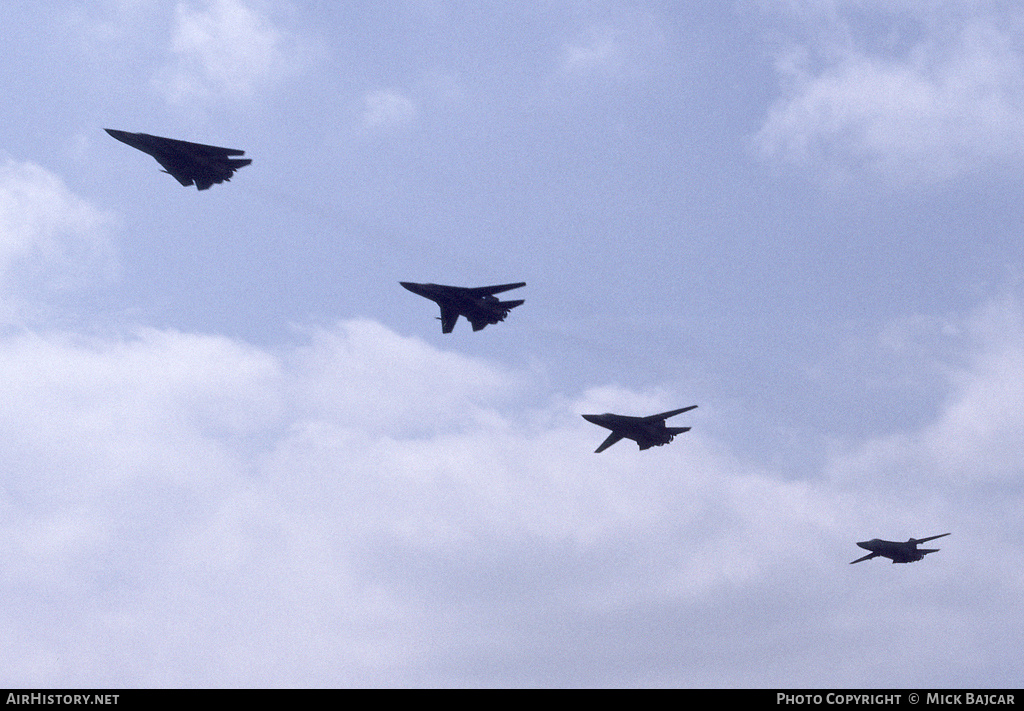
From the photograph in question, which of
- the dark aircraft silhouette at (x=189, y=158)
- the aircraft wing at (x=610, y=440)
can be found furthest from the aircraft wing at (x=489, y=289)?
the dark aircraft silhouette at (x=189, y=158)

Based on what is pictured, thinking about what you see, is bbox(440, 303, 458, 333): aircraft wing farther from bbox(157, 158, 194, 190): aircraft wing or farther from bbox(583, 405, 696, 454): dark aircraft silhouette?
bbox(157, 158, 194, 190): aircraft wing

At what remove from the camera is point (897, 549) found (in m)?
86.5

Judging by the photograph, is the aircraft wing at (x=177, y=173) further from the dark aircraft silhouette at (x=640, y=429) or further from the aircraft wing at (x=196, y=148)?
the dark aircraft silhouette at (x=640, y=429)

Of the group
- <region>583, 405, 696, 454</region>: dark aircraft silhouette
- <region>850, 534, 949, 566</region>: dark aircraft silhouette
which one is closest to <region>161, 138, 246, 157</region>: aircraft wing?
<region>583, 405, 696, 454</region>: dark aircraft silhouette

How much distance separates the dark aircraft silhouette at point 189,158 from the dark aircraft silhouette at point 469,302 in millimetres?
16292

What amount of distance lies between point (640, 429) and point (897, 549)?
103 ft

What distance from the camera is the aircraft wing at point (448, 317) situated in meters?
76.3

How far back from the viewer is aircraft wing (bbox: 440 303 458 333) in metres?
76.3

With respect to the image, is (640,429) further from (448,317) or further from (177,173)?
(177,173)

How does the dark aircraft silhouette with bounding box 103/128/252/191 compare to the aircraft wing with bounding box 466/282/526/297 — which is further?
the aircraft wing with bounding box 466/282/526/297

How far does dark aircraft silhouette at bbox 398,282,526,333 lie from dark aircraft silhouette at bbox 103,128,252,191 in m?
16.3

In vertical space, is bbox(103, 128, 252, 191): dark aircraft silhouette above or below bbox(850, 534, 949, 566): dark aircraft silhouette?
above

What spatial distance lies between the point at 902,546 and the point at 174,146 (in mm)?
72528
